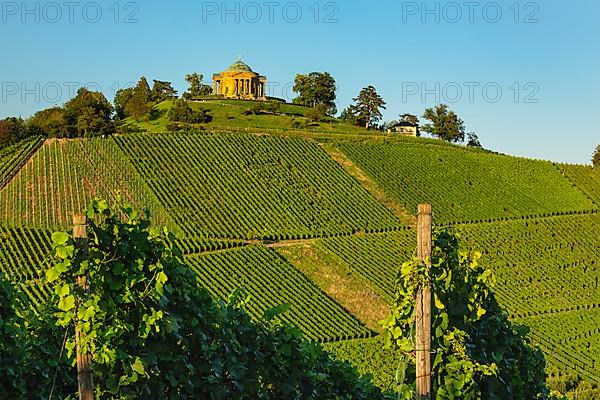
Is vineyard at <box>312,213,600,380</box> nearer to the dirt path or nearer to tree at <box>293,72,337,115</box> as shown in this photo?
the dirt path

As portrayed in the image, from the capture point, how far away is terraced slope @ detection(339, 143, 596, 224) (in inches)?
2511

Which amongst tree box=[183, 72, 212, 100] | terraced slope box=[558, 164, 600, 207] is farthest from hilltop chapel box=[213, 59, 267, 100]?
terraced slope box=[558, 164, 600, 207]

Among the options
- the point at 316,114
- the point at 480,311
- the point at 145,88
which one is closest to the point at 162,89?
the point at 145,88

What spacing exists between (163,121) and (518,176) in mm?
38716

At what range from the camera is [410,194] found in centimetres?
6462

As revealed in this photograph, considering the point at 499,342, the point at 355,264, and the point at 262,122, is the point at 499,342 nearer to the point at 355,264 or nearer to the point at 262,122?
the point at 355,264

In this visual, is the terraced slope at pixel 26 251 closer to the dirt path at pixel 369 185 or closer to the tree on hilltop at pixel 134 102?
the dirt path at pixel 369 185

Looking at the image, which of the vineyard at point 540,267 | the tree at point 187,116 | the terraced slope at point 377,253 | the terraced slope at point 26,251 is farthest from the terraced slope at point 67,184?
the tree at point 187,116

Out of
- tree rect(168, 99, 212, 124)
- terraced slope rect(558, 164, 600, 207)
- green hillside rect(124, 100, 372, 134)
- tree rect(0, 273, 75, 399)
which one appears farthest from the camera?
tree rect(168, 99, 212, 124)

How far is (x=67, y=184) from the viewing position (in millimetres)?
56812

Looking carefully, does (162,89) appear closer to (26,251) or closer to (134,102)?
(134,102)

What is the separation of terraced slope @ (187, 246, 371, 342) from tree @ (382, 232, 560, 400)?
2824 centimetres

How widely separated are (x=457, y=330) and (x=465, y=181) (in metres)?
60.6

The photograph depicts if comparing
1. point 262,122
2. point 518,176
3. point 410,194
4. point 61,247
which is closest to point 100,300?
→ point 61,247
